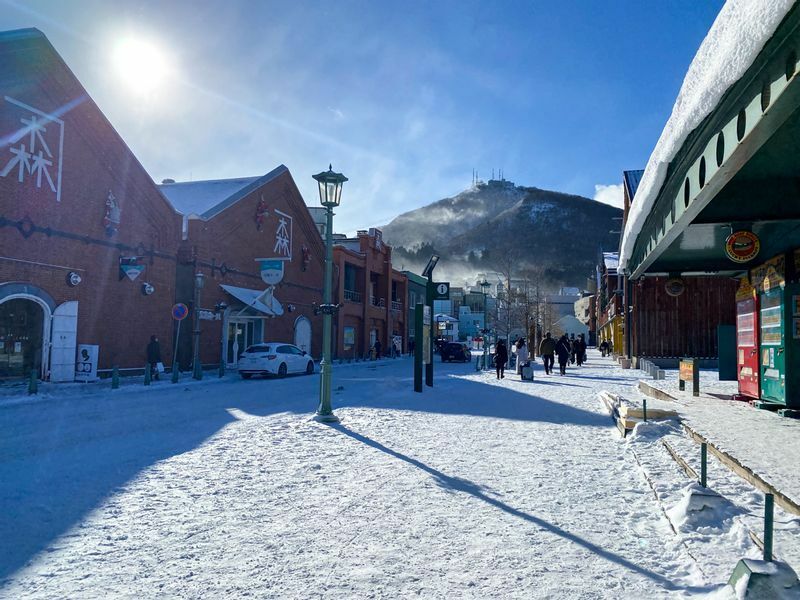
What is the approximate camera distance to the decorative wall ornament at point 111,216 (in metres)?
22.7

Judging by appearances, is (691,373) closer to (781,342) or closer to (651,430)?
(781,342)

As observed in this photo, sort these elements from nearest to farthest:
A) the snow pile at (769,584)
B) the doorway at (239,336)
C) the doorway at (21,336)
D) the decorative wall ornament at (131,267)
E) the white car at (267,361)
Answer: the snow pile at (769,584), the doorway at (21,336), the decorative wall ornament at (131,267), the white car at (267,361), the doorway at (239,336)

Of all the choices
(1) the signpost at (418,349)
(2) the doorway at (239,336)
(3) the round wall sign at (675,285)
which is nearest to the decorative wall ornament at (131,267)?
(2) the doorway at (239,336)

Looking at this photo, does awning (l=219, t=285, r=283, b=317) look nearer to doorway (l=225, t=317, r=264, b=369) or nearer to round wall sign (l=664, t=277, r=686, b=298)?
doorway (l=225, t=317, r=264, b=369)

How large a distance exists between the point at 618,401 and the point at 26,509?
1057cm

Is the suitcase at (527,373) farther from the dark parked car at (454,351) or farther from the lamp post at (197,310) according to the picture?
the dark parked car at (454,351)

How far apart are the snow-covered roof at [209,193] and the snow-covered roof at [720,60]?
2615 cm

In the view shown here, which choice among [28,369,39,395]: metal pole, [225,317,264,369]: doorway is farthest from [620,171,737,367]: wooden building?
[28,369,39,395]: metal pole

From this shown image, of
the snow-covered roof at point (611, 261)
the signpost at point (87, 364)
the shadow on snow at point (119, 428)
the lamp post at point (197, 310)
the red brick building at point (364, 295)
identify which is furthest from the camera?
the snow-covered roof at point (611, 261)

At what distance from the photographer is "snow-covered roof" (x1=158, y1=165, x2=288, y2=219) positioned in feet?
98.4

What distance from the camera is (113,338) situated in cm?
2297

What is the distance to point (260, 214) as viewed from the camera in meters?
33.1

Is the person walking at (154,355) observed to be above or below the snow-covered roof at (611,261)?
below

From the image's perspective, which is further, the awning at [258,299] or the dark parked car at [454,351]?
the dark parked car at [454,351]
